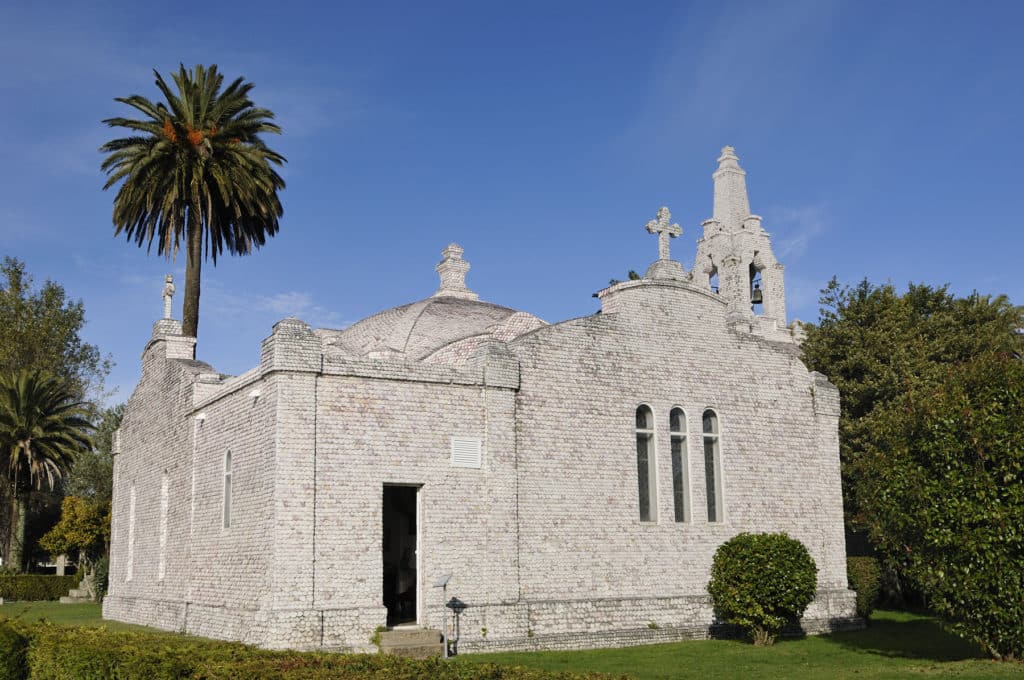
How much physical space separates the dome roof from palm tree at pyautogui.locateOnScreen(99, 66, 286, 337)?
8.21 meters

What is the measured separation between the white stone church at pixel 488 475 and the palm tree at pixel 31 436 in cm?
2194

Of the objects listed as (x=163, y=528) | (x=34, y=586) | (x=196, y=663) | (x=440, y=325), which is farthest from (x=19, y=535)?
(x=196, y=663)

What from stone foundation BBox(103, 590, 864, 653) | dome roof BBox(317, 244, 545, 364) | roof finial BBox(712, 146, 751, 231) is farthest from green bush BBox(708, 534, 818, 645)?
roof finial BBox(712, 146, 751, 231)

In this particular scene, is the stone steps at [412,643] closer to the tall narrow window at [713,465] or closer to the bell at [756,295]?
the tall narrow window at [713,465]

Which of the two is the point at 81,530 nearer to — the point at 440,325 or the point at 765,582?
the point at 440,325

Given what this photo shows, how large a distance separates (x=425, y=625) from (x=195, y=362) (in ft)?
33.4

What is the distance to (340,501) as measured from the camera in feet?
60.5

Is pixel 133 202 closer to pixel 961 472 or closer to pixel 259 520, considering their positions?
pixel 259 520

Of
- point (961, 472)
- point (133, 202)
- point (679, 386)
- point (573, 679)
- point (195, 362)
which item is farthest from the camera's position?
point (133, 202)

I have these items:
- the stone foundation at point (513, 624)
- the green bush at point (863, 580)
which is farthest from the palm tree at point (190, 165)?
the green bush at point (863, 580)

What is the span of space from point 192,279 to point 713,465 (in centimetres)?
1939

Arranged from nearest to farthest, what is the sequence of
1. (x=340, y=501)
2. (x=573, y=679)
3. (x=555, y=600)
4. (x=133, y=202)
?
(x=573, y=679)
(x=340, y=501)
(x=555, y=600)
(x=133, y=202)

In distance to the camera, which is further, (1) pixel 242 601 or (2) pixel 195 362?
(2) pixel 195 362

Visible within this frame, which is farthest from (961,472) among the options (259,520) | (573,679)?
(259,520)
